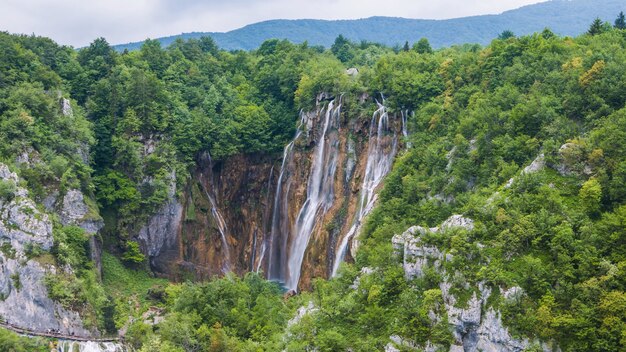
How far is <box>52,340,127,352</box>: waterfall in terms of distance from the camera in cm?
3238

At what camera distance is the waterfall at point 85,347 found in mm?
32375

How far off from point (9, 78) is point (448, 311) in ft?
111

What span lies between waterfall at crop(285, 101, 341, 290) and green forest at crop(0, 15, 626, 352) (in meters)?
2.96

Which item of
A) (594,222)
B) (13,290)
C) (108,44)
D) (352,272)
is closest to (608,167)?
(594,222)

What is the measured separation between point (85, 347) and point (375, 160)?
20297 mm

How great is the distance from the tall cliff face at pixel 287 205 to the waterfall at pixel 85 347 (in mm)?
12911

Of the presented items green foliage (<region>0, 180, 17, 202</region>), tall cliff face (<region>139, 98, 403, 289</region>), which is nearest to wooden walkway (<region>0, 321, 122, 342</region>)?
green foliage (<region>0, 180, 17, 202</region>)

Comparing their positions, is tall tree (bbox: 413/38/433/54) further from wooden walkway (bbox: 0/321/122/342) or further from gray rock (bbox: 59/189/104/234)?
wooden walkway (bbox: 0/321/122/342)

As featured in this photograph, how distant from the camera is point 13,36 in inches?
1964

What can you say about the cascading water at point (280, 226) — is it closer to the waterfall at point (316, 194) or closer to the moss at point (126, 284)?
the waterfall at point (316, 194)

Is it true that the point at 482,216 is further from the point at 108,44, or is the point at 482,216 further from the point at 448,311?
the point at 108,44

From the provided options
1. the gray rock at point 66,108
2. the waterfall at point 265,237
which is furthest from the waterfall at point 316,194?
the gray rock at point 66,108

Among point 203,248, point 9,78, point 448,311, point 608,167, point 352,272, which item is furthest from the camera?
point 203,248

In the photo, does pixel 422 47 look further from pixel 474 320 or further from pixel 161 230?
pixel 474 320
